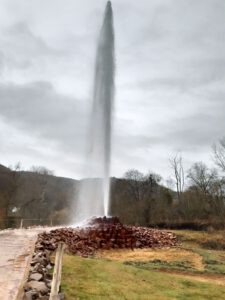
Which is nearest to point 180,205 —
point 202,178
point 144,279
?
point 202,178

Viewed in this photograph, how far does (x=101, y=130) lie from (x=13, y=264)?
16.6 meters

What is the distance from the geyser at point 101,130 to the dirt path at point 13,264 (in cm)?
969

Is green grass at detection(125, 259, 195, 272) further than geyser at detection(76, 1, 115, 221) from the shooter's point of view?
No

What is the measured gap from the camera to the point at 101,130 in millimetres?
26281

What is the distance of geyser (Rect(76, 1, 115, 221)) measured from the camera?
24922mm

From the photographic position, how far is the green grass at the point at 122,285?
925 centimetres

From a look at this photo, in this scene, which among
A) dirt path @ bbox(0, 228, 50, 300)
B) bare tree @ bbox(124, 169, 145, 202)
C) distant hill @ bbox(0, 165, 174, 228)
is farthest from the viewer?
bare tree @ bbox(124, 169, 145, 202)

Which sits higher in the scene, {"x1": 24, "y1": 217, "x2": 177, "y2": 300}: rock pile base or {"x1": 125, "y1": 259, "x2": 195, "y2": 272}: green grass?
{"x1": 24, "y1": 217, "x2": 177, "y2": 300}: rock pile base

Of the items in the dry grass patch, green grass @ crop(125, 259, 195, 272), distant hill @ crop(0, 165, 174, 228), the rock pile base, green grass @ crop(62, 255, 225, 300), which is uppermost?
distant hill @ crop(0, 165, 174, 228)

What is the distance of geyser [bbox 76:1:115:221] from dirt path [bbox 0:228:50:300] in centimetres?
969

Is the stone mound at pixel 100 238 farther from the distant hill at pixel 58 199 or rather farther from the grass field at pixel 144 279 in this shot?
the distant hill at pixel 58 199

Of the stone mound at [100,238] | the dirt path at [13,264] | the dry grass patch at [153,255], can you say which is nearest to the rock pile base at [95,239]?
the stone mound at [100,238]

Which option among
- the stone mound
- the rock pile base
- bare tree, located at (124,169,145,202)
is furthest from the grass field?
bare tree, located at (124,169,145,202)

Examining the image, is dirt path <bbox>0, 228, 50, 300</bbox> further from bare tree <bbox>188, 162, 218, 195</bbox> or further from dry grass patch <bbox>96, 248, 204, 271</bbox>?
bare tree <bbox>188, 162, 218, 195</bbox>
